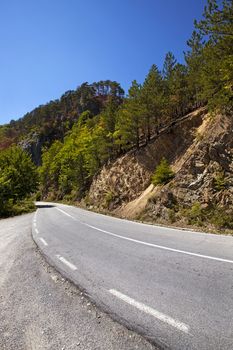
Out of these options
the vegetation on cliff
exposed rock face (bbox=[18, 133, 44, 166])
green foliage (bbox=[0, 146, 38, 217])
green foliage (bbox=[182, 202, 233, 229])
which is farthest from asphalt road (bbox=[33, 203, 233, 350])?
exposed rock face (bbox=[18, 133, 44, 166])


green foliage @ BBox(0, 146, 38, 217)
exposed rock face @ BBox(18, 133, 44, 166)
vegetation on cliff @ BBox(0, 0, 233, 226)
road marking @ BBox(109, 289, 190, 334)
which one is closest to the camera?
road marking @ BBox(109, 289, 190, 334)

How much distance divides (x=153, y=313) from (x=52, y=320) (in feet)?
5.01

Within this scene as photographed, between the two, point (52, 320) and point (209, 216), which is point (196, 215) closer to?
point (209, 216)

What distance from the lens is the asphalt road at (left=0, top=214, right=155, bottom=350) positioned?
377 centimetres

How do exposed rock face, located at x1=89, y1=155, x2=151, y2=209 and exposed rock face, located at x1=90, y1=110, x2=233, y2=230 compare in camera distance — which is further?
exposed rock face, located at x1=89, y1=155, x2=151, y2=209

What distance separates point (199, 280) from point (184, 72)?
34410 millimetres

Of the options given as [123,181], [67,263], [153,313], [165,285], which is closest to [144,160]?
[123,181]

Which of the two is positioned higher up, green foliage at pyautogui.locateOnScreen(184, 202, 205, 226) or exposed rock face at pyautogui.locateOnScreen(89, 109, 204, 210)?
exposed rock face at pyautogui.locateOnScreen(89, 109, 204, 210)

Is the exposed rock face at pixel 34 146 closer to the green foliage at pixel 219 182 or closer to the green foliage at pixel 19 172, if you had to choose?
the green foliage at pixel 19 172

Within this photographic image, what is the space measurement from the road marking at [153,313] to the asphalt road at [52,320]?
50 centimetres

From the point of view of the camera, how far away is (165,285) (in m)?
5.60

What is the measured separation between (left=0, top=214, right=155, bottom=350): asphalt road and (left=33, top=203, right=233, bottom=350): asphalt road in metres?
0.24

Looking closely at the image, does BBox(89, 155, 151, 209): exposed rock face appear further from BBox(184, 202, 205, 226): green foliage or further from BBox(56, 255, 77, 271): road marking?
BBox(56, 255, 77, 271): road marking

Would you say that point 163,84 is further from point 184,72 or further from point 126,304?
point 126,304
